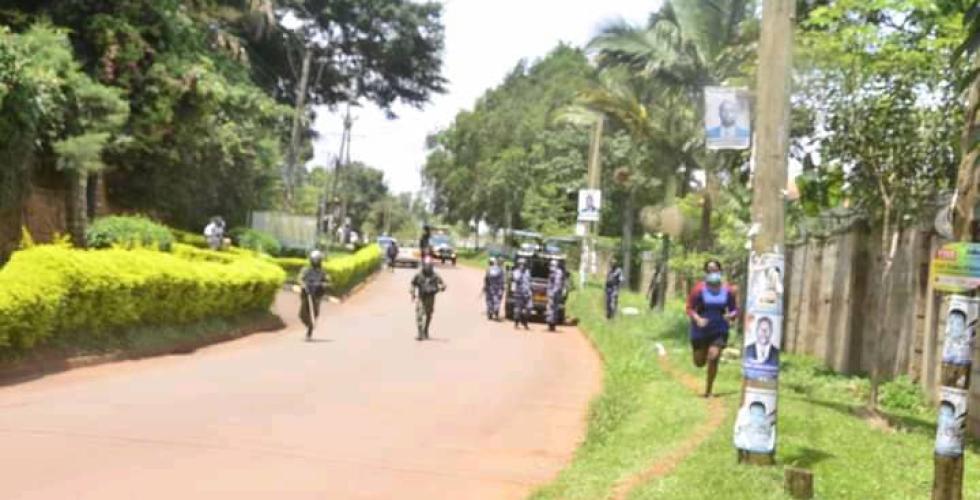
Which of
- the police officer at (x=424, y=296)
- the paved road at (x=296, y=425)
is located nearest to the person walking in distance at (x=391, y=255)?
the police officer at (x=424, y=296)

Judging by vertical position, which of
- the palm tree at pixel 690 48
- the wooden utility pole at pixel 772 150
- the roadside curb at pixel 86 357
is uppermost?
the palm tree at pixel 690 48

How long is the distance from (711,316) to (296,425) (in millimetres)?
5276

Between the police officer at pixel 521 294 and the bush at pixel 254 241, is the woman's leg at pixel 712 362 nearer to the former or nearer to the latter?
the police officer at pixel 521 294

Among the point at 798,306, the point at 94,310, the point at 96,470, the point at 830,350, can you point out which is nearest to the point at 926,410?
the point at 830,350

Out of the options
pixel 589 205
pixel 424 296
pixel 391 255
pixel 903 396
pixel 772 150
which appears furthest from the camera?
pixel 391 255

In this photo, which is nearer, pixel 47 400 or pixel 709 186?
Answer: pixel 47 400

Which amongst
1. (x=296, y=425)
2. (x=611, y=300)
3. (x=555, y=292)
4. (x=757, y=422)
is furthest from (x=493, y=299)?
(x=757, y=422)

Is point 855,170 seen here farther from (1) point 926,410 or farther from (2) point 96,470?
(2) point 96,470

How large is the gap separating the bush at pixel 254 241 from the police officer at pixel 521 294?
11.2 metres

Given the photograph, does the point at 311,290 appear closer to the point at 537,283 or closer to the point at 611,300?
the point at 537,283

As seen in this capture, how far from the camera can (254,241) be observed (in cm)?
3784

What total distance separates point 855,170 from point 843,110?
74cm

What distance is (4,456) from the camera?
8.34 m

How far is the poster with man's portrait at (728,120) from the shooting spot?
30.6 ft
